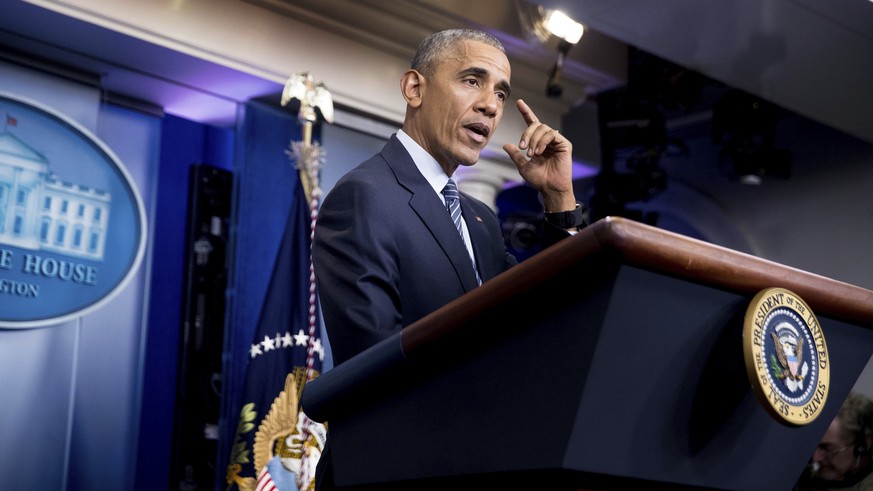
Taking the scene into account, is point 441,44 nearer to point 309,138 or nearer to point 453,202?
point 453,202

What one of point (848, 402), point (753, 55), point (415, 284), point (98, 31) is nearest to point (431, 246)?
point (415, 284)

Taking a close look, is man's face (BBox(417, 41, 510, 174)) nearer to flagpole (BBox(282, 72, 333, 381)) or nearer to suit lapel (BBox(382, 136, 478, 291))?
suit lapel (BBox(382, 136, 478, 291))

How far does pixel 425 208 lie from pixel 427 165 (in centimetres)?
17

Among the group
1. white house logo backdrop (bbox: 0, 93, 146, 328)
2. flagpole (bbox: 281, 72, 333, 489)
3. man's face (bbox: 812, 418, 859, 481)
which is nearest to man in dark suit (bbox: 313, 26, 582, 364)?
man's face (bbox: 812, 418, 859, 481)

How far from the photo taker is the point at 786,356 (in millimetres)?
963

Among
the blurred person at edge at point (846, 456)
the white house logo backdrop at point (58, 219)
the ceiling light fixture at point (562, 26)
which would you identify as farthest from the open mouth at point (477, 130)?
the ceiling light fixture at point (562, 26)

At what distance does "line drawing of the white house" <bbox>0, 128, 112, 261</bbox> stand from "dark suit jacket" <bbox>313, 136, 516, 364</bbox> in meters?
3.04

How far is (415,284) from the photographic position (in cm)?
132

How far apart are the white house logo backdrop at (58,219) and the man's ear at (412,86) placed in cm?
289

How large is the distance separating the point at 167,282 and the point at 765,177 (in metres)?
4.35

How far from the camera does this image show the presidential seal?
0.93 m

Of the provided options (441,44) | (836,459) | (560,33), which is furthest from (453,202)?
(560,33)

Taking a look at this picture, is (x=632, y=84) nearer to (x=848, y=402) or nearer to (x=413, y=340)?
(x=848, y=402)

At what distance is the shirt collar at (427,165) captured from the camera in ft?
5.09
